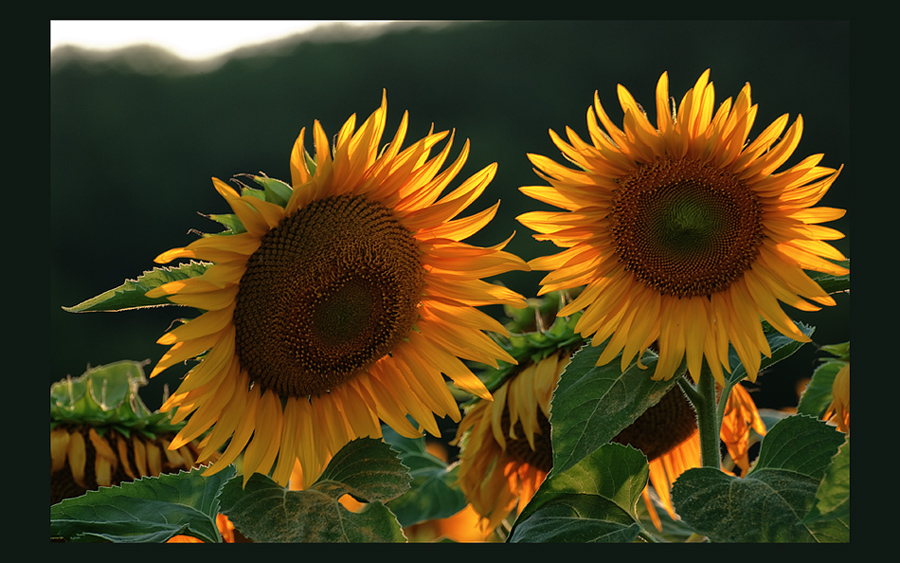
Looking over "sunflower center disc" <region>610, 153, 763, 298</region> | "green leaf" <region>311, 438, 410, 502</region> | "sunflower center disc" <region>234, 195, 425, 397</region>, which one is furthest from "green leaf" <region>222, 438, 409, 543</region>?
"sunflower center disc" <region>610, 153, 763, 298</region>

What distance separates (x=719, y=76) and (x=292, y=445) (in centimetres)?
101

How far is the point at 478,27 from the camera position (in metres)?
1.93

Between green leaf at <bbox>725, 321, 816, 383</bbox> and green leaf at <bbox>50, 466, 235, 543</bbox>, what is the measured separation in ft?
2.90

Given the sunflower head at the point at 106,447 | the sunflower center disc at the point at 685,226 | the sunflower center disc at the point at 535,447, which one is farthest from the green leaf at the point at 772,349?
the sunflower head at the point at 106,447

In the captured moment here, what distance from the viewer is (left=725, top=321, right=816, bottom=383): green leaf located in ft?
5.01

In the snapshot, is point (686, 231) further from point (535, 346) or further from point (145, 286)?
point (145, 286)

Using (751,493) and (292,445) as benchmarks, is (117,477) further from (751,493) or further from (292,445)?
(751,493)

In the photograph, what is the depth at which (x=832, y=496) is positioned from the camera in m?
1.33

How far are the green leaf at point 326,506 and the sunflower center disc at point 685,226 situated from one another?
54 centimetres

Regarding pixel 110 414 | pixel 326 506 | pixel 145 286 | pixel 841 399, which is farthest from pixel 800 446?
pixel 110 414

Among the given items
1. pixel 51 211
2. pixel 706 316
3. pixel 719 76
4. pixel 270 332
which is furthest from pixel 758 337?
pixel 51 211

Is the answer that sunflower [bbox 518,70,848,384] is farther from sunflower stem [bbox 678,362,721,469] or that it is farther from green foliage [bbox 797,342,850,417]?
green foliage [bbox 797,342,850,417]

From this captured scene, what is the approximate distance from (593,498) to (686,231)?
0.47m

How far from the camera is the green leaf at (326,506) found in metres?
1.44
